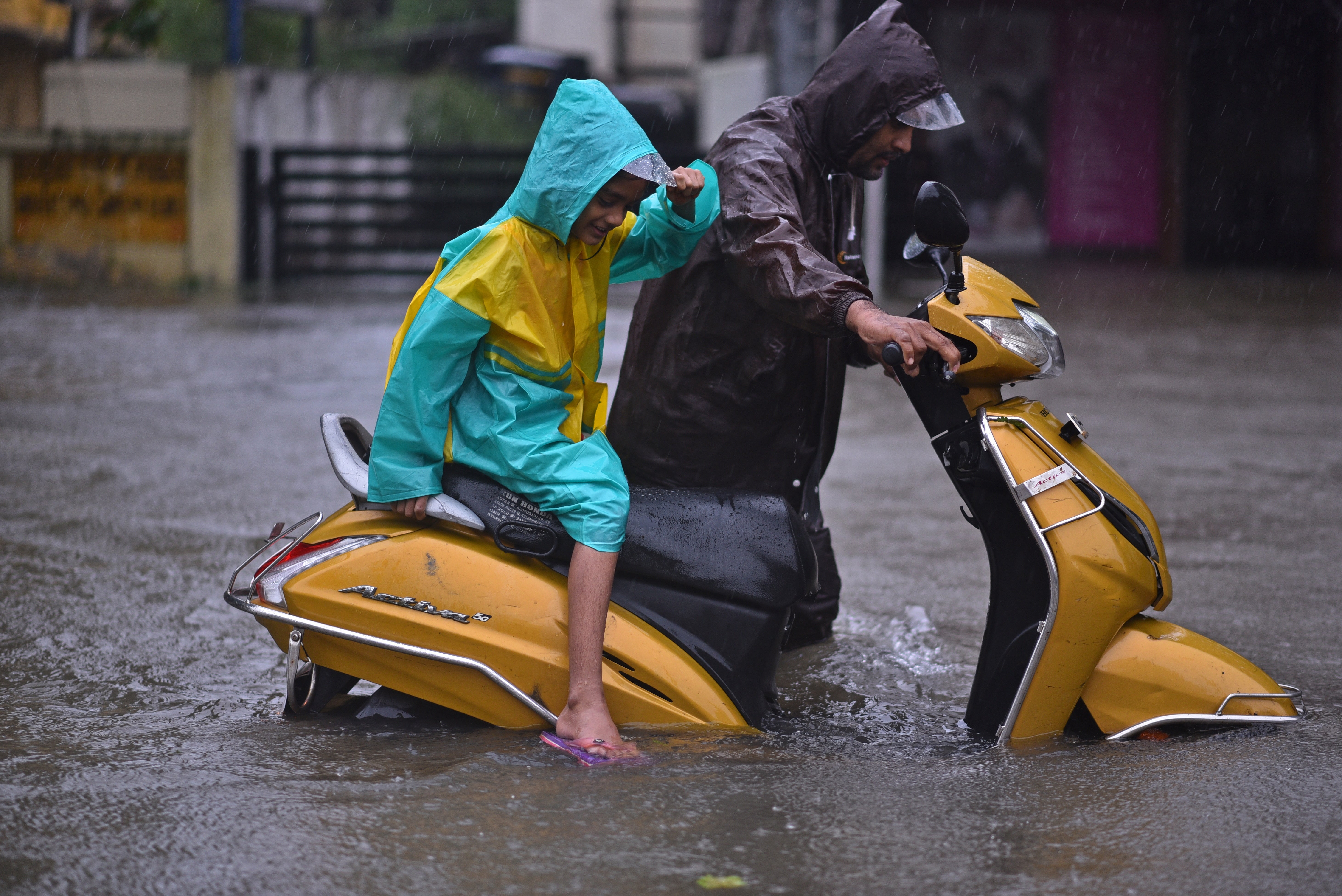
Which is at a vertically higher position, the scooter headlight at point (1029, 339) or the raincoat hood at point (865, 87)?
the raincoat hood at point (865, 87)

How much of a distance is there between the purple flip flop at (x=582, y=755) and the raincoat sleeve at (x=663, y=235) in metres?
1.00

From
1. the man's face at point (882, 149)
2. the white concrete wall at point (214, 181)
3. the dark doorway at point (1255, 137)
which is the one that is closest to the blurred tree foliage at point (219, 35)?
the white concrete wall at point (214, 181)

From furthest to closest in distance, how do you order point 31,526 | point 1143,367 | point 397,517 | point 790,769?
point 1143,367
point 31,526
point 397,517
point 790,769

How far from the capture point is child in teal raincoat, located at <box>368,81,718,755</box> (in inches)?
113

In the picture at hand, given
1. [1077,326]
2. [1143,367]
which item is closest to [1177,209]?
[1077,326]

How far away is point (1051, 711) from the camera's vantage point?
2.94m

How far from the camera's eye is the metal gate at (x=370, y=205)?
16031 mm

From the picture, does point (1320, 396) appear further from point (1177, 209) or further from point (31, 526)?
point (1177, 209)

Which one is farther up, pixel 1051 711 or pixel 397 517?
pixel 397 517

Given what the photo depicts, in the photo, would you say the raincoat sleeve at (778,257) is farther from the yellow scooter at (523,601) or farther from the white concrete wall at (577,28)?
the white concrete wall at (577,28)

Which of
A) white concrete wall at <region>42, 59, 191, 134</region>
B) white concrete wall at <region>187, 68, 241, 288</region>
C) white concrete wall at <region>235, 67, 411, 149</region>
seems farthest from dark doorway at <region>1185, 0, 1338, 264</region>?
white concrete wall at <region>42, 59, 191, 134</region>

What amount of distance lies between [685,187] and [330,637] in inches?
49.0

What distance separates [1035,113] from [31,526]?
16212mm

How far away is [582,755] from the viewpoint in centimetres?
282
